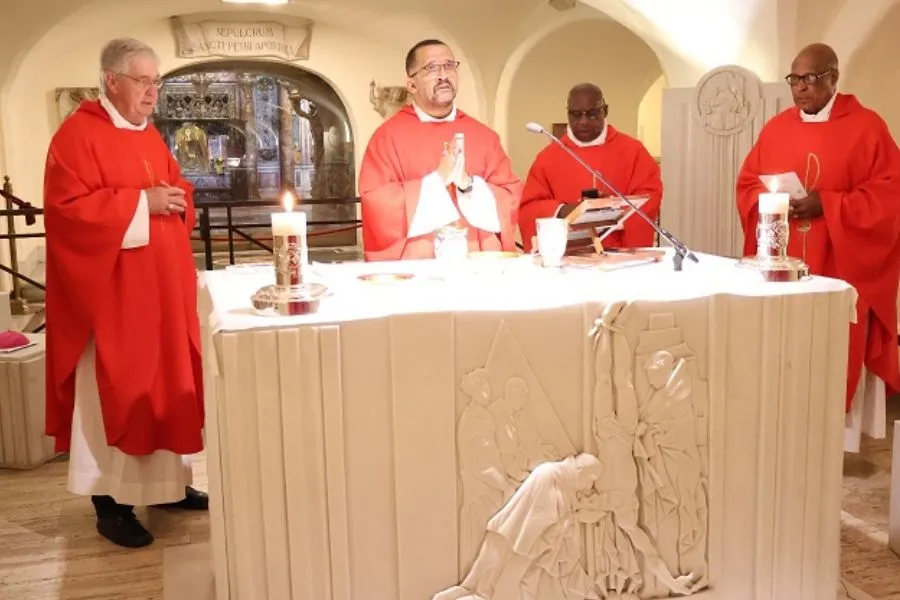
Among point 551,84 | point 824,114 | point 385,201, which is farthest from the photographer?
point 551,84

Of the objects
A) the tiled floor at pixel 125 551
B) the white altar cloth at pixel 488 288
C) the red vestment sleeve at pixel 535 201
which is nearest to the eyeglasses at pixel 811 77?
the red vestment sleeve at pixel 535 201

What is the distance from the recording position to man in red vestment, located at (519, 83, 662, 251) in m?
4.41

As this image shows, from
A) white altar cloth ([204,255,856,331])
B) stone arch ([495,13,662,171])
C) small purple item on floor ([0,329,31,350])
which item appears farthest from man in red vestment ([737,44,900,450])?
stone arch ([495,13,662,171])

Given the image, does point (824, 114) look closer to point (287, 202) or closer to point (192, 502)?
point (287, 202)

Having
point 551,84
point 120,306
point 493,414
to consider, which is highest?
point 551,84

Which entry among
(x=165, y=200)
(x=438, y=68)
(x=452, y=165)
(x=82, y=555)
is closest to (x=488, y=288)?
(x=452, y=165)

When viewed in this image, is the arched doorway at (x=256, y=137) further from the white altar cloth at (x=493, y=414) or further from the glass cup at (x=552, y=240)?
the white altar cloth at (x=493, y=414)

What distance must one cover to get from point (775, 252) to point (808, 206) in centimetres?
142

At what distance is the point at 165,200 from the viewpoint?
321 centimetres

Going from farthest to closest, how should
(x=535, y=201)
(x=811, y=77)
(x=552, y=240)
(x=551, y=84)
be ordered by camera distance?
1. (x=551, y=84)
2. (x=535, y=201)
3. (x=811, y=77)
4. (x=552, y=240)

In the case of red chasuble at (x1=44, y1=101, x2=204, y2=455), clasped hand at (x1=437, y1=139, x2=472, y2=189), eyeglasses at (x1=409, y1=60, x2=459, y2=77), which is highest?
eyeglasses at (x1=409, y1=60, x2=459, y2=77)

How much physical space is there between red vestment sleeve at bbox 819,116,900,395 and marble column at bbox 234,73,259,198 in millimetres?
13172

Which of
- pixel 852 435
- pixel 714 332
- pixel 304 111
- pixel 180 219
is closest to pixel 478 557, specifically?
Result: pixel 714 332

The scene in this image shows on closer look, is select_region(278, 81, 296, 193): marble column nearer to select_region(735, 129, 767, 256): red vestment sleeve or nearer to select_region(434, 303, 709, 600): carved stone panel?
select_region(735, 129, 767, 256): red vestment sleeve
